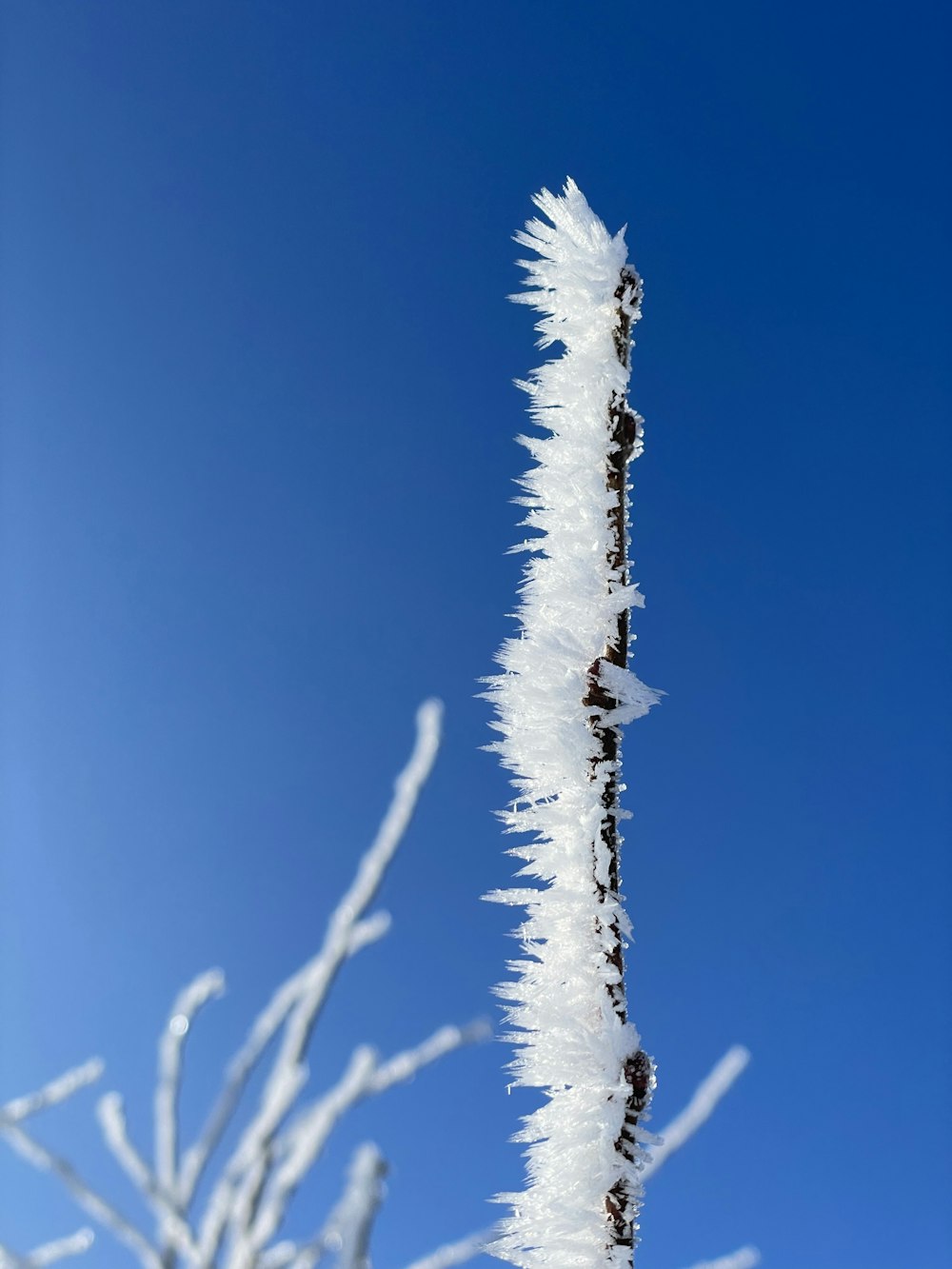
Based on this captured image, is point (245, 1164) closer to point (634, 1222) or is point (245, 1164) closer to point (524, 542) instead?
point (634, 1222)

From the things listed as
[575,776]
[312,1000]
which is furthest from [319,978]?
[575,776]

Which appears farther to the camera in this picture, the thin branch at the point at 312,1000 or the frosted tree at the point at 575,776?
the thin branch at the point at 312,1000

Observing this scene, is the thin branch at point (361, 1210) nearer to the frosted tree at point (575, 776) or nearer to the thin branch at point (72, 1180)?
the frosted tree at point (575, 776)

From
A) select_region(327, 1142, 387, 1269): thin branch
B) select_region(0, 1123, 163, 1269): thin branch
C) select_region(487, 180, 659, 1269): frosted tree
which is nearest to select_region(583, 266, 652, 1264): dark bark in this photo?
select_region(487, 180, 659, 1269): frosted tree

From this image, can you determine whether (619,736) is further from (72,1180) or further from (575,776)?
(72,1180)

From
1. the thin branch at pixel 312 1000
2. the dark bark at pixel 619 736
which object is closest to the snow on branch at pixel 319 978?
the thin branch at pixel 312 1000

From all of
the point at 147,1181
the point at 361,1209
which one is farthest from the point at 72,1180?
the point at 361,1209

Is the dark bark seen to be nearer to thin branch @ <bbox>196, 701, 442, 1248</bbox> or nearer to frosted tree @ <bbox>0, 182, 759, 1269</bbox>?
frosted tree @ <bbox>0, 182, 759, 1269</bbox>

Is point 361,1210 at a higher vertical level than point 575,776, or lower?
lower

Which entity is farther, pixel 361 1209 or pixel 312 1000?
pixel 312 1000
